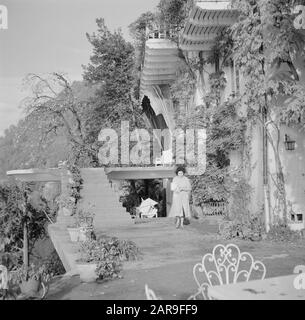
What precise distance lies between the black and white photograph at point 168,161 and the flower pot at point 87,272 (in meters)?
0.01

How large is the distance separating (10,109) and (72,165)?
615 centimetres

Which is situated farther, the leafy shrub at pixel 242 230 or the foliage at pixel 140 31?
the foliage at pixel 140 31

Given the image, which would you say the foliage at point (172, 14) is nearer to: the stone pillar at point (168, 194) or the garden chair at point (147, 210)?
the garden chair at point (147, 210)

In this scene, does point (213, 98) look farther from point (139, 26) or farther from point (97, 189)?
point (139, 26)

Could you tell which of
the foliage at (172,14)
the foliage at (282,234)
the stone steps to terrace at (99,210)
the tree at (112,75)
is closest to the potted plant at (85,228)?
the stone steps to terrace at (99,210)

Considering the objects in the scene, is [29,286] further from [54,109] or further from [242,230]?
[54,109]

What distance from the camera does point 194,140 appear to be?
47.3 ft

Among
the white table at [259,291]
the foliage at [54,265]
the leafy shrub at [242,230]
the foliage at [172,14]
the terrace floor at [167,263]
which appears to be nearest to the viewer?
the white table at [259,291]

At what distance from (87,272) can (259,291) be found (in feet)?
12.0

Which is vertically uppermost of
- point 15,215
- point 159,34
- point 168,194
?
point 159,34

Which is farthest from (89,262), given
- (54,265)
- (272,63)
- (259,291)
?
(54,265)

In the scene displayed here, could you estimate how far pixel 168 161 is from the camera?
18.6 meters

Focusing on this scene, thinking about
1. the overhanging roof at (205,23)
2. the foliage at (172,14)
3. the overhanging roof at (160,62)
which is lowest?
the overhanging roof at (205,23)

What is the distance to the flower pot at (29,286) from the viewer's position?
5.35 metres
